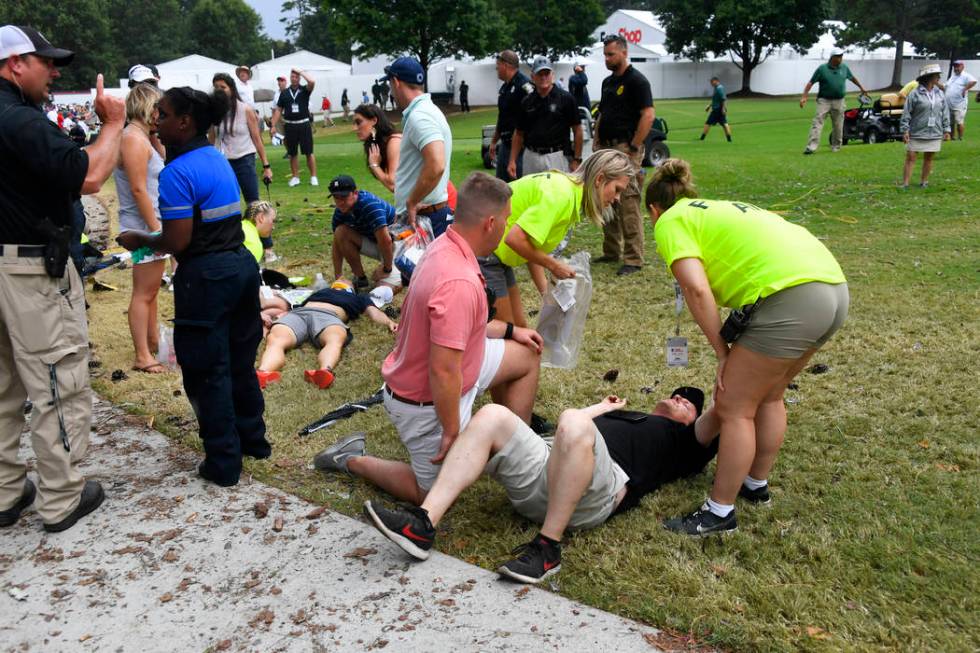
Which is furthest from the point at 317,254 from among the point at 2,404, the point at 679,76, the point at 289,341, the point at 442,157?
the point at 679,76

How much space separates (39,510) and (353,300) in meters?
3.31

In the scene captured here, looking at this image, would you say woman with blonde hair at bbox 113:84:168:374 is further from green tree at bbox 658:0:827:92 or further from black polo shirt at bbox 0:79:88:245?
green tree at bbox 658:0:827:92

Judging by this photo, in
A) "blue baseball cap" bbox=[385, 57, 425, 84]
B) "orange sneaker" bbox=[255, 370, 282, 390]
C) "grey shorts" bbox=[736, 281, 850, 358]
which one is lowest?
"orange sneaker" bbox=[255, 370, 282, 390]

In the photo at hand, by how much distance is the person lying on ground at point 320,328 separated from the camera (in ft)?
17.8

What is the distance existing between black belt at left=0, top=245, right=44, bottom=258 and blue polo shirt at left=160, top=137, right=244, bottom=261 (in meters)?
0.53

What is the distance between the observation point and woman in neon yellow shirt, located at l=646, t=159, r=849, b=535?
10.2 feet

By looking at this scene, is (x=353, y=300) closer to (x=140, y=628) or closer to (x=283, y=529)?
(x=283, y=529)

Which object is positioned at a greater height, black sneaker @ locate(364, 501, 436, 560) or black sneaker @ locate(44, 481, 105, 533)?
black sneaker @ locate(364, 501, 436, 560)

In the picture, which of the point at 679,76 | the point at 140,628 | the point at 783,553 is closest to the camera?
the point at 140,628

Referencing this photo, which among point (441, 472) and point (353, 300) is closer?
point (441, 472)

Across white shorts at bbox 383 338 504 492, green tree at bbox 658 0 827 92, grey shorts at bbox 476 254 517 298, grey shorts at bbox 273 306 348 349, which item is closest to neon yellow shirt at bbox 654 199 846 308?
white shorts at bbox 383 338 504 492

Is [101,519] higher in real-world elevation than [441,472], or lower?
lower

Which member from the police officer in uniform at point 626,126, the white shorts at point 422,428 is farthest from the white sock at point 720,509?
the police officer in uniform at point 626,126

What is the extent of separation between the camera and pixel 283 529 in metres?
3.51
